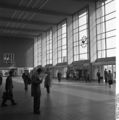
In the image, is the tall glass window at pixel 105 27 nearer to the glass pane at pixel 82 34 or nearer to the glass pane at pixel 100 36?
the glass pane at pixel 100 36

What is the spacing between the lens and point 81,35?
1417 inches

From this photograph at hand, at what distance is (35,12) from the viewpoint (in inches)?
1417

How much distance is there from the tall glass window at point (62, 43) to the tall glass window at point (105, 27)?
40.5ft

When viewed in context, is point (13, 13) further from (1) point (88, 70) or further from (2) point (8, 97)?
(2) point (8, 97)

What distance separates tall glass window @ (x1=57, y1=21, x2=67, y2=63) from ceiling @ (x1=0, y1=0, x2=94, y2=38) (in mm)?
1521

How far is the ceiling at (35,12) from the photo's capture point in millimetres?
32500

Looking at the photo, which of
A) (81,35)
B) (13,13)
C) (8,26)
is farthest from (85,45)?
(8,26)

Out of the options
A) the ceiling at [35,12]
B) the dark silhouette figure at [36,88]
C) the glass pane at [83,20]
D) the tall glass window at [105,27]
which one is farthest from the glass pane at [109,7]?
the dark silhouette figure at [36,88]

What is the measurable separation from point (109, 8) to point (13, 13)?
17.9m

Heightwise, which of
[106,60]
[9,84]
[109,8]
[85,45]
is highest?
[109,8]

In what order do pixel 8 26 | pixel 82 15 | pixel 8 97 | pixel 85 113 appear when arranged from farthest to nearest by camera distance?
1. pixel 8 26
2. pixel 82 15
3. pixel 8 97
4. pixel 85 113

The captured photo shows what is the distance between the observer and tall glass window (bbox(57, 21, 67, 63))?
140 feet

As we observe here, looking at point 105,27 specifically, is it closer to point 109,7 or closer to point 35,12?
point 109,7

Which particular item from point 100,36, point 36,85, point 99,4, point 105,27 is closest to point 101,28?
point 105,27
